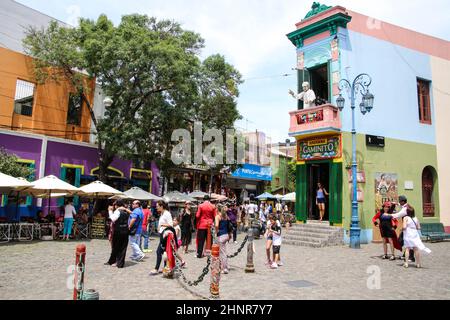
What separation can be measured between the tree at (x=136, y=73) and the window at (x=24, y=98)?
3.04 feet

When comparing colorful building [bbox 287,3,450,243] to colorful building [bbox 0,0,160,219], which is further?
colorful building [bbox 0,0,160,219]

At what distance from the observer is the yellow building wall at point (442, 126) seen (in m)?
19.0

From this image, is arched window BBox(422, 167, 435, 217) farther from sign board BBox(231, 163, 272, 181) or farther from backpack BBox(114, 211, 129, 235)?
sign board BBox(231, 163, 272, 181)

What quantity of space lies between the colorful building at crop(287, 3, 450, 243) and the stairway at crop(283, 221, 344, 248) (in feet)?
1.49

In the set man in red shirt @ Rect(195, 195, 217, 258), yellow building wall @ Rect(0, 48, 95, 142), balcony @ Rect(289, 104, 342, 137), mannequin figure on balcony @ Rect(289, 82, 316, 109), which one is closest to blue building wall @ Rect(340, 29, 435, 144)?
balcony @ Rect(289, 104, 342, 137)

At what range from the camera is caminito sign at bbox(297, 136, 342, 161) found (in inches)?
610

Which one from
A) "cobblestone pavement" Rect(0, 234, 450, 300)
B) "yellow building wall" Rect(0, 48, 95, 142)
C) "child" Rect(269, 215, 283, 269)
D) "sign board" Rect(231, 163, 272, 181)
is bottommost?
"cobblestone pavement" Rect(0, 234, 450, 300)

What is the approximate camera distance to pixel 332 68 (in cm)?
1602

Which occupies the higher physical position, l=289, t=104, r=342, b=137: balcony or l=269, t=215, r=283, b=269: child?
l=289, t=104, r=342, b=137: balcony

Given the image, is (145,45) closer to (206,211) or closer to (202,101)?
(202,101)

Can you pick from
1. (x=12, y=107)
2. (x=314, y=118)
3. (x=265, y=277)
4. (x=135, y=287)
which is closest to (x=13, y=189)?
(x=12, y=107)

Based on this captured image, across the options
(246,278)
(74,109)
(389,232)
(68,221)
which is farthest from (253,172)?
(246,278)

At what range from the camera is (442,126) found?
63.9ft
